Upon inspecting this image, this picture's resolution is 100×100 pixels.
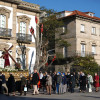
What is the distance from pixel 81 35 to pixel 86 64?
22.1ft

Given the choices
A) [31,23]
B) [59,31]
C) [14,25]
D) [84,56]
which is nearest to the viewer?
[14,25]

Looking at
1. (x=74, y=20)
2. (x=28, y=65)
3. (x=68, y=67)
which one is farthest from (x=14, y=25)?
(x=74, y=20)

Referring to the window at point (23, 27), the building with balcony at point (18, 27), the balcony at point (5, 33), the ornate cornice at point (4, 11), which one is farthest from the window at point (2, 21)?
the window at point (23, 27)

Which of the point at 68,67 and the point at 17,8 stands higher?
the point at 17,8

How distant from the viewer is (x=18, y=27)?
3216cm

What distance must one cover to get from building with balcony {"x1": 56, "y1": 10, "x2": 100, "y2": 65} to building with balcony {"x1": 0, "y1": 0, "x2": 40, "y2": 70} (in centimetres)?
892

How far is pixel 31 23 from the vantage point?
111ft

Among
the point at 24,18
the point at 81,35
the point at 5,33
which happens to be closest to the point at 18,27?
the point at 24,18

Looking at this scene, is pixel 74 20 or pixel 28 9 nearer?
pixel 28 9

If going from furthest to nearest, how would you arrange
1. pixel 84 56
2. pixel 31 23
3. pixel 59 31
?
1. pixel 59 31
2. pixel 84 56
3. pixel 31 23

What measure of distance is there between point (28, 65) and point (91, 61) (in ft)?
34.9

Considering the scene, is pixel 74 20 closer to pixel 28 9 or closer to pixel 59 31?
pixel 59 31

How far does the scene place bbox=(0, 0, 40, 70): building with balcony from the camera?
30375 millimetres

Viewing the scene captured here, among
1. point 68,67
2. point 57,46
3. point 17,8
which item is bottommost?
point 68,67
